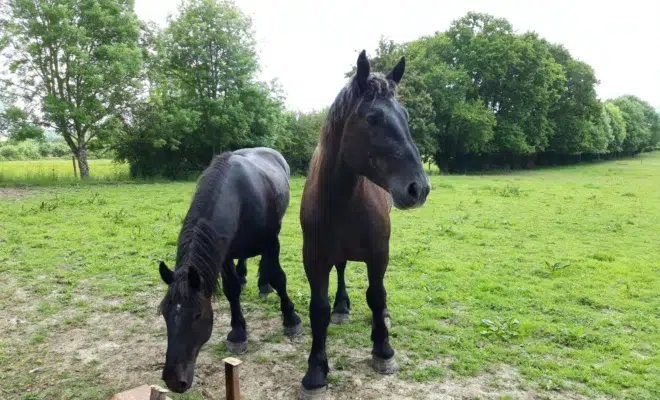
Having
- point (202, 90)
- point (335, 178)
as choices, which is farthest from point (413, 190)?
point (202, 90)

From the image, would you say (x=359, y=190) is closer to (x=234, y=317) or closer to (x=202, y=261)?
(x=202, y=261)

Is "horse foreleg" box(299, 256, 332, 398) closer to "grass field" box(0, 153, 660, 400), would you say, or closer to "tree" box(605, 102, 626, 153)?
"grass field" box(0, 153, 660, 400)

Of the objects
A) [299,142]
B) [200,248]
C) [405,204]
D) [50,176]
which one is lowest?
[200,248]

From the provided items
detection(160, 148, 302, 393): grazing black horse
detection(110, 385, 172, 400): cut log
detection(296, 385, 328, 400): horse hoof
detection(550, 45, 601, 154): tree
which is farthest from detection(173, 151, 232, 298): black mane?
detection(550, 45, 601, 154): tree

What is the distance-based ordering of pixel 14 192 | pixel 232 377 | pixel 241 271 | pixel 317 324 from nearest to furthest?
pixel 232 377 → pixel 317 324 → pixel 241 271 → pixel 14 192

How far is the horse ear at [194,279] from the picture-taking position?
259 centimetres

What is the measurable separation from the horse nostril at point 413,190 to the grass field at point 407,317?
1.70 metres

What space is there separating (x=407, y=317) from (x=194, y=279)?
2694mm

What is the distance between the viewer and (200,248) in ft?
9.41

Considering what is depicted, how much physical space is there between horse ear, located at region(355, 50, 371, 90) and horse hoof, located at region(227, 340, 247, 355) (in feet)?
8.63

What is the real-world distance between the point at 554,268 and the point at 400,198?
16.0 feet

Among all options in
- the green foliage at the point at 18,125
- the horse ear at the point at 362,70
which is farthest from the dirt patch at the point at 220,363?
the green foliage at the point at 18,125

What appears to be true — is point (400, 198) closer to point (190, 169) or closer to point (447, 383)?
point (447, 383)

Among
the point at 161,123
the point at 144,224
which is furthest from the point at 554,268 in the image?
the point at 161,123
